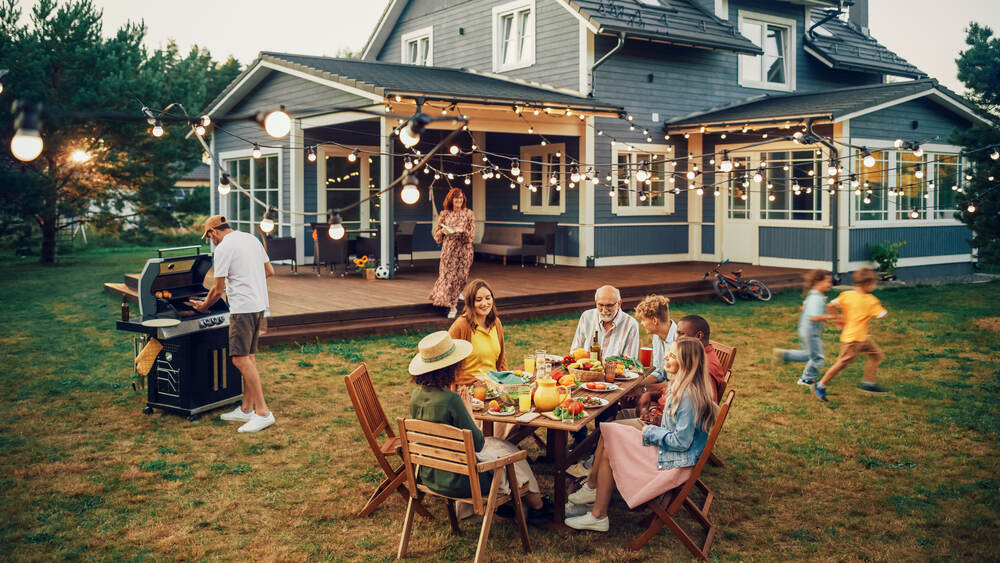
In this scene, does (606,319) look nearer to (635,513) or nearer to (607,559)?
(635,513)

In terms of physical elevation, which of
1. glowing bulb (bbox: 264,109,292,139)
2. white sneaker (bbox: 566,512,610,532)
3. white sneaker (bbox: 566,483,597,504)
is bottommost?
white sneaker (bbox: 566,512,610,532)

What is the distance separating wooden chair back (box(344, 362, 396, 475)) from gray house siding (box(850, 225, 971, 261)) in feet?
41.2

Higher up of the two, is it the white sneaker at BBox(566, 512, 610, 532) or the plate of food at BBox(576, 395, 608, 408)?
the plate of food at BBox(576, 395, 608, 408)

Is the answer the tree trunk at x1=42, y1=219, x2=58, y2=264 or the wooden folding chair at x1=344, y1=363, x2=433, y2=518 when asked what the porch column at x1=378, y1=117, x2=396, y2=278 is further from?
the tree trunk at x1=42, y1=219, x2=58, y2=264

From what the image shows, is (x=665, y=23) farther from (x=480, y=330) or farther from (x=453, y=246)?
(x=480, y=330)

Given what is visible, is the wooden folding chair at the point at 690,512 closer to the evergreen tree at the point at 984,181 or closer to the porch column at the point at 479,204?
the evergreen tree at the point at 984,181

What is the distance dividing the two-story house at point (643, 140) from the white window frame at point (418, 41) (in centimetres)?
134

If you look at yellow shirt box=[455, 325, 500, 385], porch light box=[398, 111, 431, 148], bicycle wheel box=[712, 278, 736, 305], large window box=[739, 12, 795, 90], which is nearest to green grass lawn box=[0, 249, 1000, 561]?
yellow shirt box=[455, 325, 500, 385]

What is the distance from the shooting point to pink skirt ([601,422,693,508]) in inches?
163

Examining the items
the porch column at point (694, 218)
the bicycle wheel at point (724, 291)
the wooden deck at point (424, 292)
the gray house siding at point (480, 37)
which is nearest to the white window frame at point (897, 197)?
the wooden deck at point (424, 292)

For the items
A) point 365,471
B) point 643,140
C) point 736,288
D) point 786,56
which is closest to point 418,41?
point 643,140

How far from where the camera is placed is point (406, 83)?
13.2 meters

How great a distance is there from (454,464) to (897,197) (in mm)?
14680

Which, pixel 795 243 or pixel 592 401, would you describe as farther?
pixel 795 243
